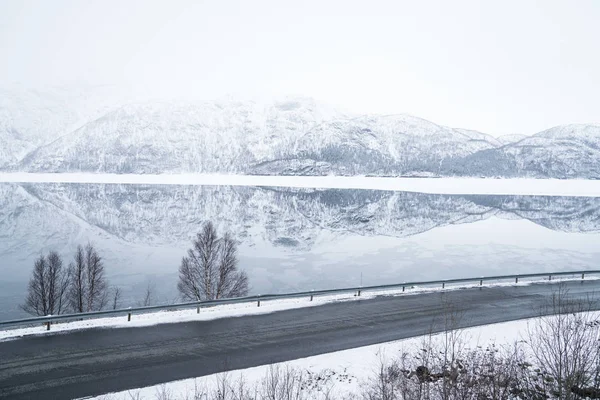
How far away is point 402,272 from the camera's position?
43.0 m

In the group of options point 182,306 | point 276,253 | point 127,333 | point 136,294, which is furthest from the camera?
point 276,253

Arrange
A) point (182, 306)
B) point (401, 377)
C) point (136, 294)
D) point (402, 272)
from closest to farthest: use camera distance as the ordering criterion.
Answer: point (401, 377), point (182, 306), point (136, 294), point (402, 272)

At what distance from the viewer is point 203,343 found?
17516mm

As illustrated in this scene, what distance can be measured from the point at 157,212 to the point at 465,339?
8161 centimetres

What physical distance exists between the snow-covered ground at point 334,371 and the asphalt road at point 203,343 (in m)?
0.54

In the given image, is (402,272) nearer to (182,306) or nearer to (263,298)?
(263,298)

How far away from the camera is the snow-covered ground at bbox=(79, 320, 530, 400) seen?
13.5 metres

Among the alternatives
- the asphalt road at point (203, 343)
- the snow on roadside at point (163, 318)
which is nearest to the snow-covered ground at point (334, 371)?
the asphalt road at point (203, 343)

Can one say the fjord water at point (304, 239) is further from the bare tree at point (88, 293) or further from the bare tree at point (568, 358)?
the bare tree at point (568, 358)

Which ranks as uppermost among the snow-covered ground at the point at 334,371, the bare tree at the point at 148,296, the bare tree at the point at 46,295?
the snow-covered ground at the point at 334,371

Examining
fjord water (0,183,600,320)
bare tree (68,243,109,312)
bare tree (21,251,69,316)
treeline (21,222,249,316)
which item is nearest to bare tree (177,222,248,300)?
treeline (21,222,249,316)

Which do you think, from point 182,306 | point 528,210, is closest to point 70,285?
point 182,306

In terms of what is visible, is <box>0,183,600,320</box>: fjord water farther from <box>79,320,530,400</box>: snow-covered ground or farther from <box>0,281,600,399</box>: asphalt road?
<box>79,320,530,400</box>: snow-covered ground

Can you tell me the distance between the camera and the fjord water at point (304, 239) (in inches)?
1626
